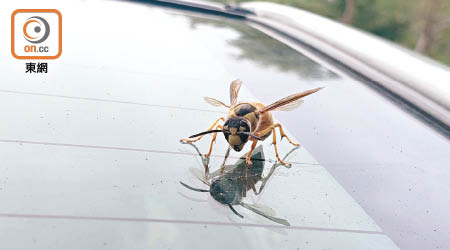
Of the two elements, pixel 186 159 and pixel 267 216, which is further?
pixel 186 159

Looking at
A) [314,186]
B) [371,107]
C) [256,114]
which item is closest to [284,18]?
[371,107]

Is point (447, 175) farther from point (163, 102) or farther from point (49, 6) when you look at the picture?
point (49, 6)

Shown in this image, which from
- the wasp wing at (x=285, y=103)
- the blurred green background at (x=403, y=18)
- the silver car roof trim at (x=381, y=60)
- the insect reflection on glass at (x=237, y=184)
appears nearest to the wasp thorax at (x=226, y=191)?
the insect reflection on glass at (x=237, y=184)

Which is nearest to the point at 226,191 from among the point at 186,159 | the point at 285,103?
the point at 186,159

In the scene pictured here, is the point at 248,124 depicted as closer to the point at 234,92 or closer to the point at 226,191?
the point at 226,191

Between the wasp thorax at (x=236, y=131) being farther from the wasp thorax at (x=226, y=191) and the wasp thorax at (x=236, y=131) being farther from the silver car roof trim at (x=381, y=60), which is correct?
the silver car roof trim at (x=381, y=60)

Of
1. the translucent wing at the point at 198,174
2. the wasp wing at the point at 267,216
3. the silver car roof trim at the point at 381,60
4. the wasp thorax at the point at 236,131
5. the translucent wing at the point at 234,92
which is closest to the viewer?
the wasp wing at the point at 267,216

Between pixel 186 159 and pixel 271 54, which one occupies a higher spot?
→ pixel 271 54
